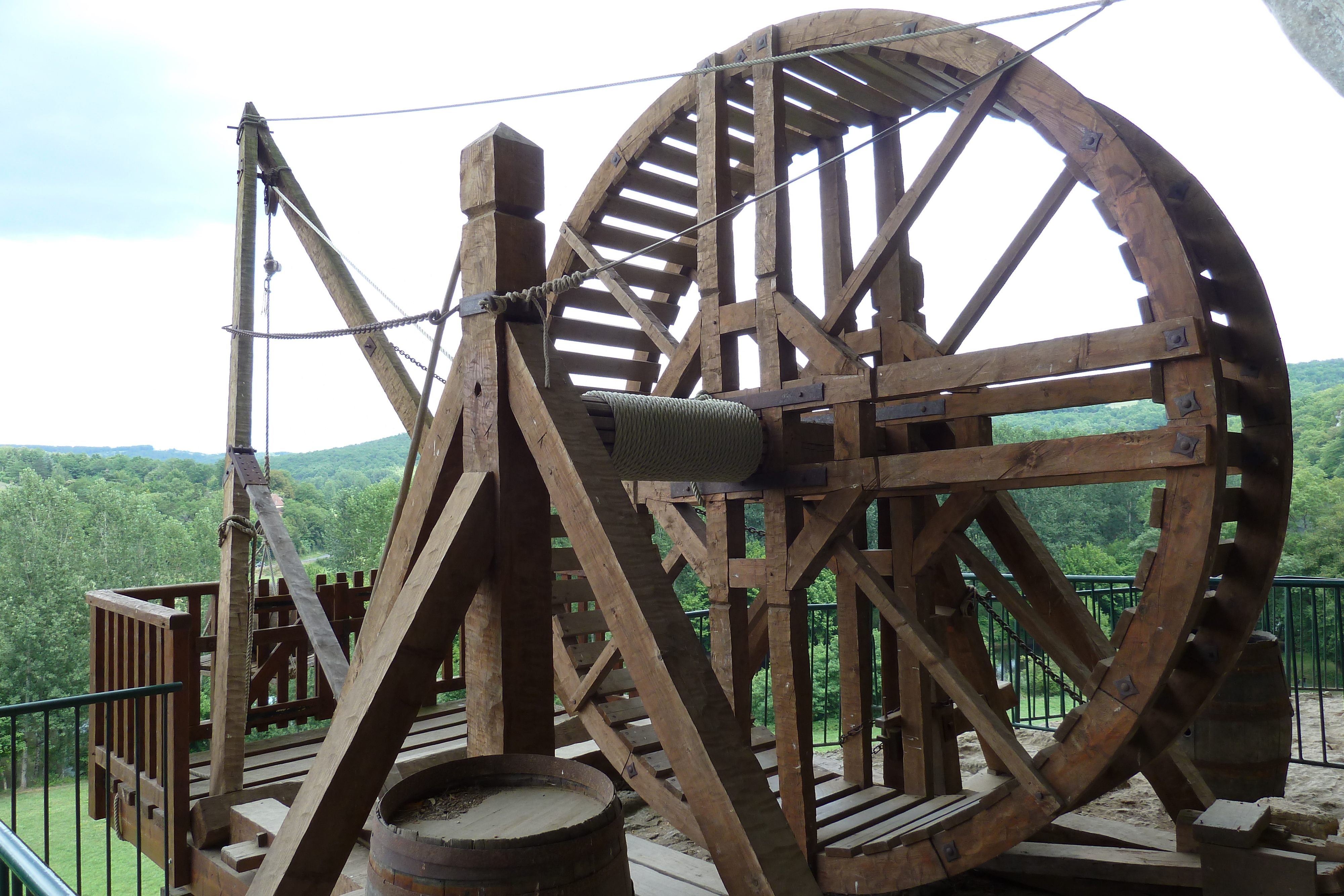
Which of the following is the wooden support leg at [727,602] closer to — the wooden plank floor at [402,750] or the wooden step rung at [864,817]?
the wooden step rung at [864,817]

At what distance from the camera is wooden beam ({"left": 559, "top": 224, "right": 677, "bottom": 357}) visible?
15.9ft

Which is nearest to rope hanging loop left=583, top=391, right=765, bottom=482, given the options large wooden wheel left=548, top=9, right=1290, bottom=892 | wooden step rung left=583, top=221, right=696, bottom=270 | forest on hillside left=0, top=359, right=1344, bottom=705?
large wooden wheel left=548, top=9, right=1290, bottom=892

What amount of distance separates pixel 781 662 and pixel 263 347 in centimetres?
284

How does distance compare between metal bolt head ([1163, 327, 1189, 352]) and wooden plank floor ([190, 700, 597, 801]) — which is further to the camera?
wooden plank floor ([190, 700, 597, 801])

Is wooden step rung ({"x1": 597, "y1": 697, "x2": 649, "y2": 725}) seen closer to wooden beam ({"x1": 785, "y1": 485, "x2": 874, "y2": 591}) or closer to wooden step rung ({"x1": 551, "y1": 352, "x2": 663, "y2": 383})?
wooden beam ({"x1": 785, "y1": 485, "x2": 874, "y2": 591})

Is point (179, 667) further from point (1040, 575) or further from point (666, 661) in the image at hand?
point (1040, 575)

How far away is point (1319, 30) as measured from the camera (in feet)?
3.14

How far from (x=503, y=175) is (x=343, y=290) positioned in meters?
2.02

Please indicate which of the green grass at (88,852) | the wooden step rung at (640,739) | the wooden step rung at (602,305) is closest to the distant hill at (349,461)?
the green grass at (88,852)

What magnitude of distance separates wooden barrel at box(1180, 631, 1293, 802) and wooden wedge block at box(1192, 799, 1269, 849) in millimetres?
695

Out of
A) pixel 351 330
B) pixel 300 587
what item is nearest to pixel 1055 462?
pixel 351 330

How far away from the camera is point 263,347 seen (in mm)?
4254

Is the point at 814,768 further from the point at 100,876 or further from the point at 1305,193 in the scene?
the point at 1305,193

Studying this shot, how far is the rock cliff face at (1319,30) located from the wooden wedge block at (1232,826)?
302 cm
